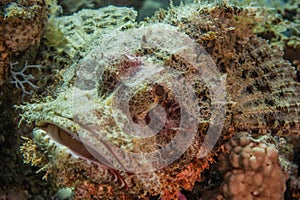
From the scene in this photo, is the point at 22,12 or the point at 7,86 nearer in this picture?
the point at 22,12

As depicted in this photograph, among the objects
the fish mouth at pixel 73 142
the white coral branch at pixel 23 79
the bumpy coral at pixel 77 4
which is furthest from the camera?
the bumpy coral at pixel 77 4

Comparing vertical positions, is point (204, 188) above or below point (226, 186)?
below

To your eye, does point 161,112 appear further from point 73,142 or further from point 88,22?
point 88,22

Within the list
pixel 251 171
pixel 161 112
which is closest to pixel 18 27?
pixel 161 112

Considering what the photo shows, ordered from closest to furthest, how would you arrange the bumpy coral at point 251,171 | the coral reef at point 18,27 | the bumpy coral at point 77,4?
the bumpy coral at point 251,171, the coral reef at point 18,27, the bumpy coral at point 77,4

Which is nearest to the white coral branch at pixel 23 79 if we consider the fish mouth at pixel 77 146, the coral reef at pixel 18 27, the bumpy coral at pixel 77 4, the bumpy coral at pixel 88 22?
the coral reef at pixel 18 27

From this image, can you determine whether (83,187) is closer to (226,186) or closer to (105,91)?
(105,91)

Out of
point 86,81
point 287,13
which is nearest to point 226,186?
point 86,81

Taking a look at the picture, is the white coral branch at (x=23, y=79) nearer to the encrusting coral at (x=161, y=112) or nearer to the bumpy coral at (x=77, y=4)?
the encrusting coral at (x=161, y=112)
